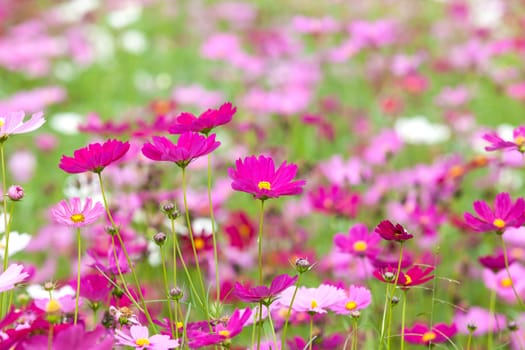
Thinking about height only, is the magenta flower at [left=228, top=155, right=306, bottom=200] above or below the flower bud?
above

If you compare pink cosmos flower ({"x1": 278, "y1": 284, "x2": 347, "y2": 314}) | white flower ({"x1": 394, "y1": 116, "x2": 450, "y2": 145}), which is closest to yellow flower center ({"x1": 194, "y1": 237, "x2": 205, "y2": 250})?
pink cosmos flower ({"x1": 278, "y1": 284, "x2": 347, "y2": 314})

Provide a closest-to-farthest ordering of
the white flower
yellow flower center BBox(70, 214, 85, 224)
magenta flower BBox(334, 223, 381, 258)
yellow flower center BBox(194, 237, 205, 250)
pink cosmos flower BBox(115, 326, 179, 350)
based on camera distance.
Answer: pink cosmos flower BBox(115, 326, 179, 350) → yellow flower center BBox(70, 214, 85, 224) → magenta flower BBox(334, 223, 381, 258) → yellow flower center BBox(194, 237, 205, 250) → the white flower

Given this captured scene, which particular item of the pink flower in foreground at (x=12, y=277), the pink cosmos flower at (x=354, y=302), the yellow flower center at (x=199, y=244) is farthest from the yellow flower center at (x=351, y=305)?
the yellow flower center at (x=199, y=244)

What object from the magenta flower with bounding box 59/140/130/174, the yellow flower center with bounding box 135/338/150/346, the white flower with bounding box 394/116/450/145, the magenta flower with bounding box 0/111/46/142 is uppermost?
the magenta flower with bounding box 0/111/46/142

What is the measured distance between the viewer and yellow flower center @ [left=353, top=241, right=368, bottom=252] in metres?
1.19

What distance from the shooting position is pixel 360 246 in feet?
3.94

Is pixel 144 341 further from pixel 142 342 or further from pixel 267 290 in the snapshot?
pixel 267 290

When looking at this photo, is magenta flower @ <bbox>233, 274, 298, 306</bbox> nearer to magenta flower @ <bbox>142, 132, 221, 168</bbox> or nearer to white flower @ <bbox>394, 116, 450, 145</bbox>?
magenta flower @ <bbox>142, 132, 221, 168</bbox>

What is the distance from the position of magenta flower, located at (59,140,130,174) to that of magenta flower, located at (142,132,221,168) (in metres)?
0.04

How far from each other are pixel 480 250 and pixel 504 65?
2348 mm

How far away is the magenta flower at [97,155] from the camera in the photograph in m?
0.90

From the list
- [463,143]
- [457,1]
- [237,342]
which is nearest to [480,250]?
[237,342]

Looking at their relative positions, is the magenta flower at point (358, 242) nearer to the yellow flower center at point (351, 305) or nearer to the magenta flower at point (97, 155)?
the yellow flower center at point (351, 305)

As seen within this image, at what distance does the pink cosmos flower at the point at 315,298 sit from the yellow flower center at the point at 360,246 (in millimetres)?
207
